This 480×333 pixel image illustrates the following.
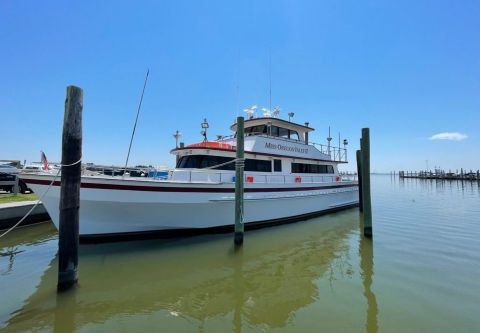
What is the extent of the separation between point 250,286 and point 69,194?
386 cm

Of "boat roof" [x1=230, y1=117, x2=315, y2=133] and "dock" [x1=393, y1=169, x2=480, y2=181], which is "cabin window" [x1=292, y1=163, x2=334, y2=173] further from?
"dock" [x1=393, y1=169, x2=480, y2=181]

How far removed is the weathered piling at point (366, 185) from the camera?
33.0 ft

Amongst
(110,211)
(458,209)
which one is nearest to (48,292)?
(110,211)

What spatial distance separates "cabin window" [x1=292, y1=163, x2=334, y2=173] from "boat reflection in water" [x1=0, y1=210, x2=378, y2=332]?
461 centimetres

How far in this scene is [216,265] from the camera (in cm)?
714

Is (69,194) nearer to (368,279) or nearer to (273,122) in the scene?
(368,279)

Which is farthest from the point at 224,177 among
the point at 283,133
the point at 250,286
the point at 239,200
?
the point at 283,133

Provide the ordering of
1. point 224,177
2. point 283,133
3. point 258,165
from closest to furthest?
point 224,177, point 258,165, point 283,133

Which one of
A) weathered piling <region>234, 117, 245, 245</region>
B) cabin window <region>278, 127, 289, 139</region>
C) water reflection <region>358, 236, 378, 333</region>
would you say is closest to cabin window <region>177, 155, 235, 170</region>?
weathered piling <region>234, 117, 245, 245</region>

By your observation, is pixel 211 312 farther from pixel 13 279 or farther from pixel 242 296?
pixel 13 279

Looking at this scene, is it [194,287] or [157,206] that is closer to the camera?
[194,287]

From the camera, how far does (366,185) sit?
10211 millimetres

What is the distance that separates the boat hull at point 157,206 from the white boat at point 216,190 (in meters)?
0.02

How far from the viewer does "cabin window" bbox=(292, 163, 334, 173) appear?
1350cm
